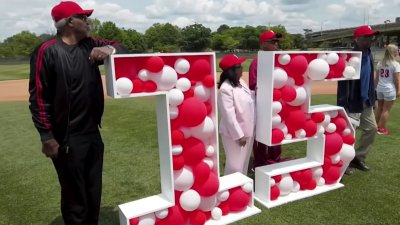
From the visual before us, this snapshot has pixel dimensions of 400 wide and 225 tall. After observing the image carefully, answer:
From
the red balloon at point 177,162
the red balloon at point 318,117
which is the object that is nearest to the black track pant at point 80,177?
the red balloon at point 177,162

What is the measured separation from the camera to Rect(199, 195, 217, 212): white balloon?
3.93m

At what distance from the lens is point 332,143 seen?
479cm

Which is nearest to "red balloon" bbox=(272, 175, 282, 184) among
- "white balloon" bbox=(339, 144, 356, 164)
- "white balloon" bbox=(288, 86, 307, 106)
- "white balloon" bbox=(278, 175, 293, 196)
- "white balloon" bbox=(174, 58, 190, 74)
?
"white balloon" bbox=(278, 175, 293, 196)

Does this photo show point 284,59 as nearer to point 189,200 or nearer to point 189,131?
point 189,131

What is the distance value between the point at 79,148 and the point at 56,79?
25.9 inches

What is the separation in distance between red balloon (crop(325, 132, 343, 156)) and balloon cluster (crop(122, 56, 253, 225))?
1803 mm

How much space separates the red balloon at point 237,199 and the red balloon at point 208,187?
373mm

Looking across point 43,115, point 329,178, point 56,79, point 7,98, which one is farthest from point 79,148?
point 7,98

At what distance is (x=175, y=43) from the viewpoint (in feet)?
245

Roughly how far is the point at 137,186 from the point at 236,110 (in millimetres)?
1869

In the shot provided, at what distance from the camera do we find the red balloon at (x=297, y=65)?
13.9 ft

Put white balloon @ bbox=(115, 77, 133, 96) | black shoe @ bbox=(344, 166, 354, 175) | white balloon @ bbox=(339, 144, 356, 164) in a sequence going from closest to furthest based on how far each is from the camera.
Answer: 1. white balloon @ bbox=(115, 77, 133, 96)
2. white balloon @ bbox=(339, 144, 356, 164)
3. black shoe @ bbox=(344, 166, 354, 175)

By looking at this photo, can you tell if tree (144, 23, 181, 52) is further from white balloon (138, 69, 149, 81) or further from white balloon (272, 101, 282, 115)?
white balloon (138, 69, 149, 81)

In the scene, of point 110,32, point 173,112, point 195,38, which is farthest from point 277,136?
point 110,32
